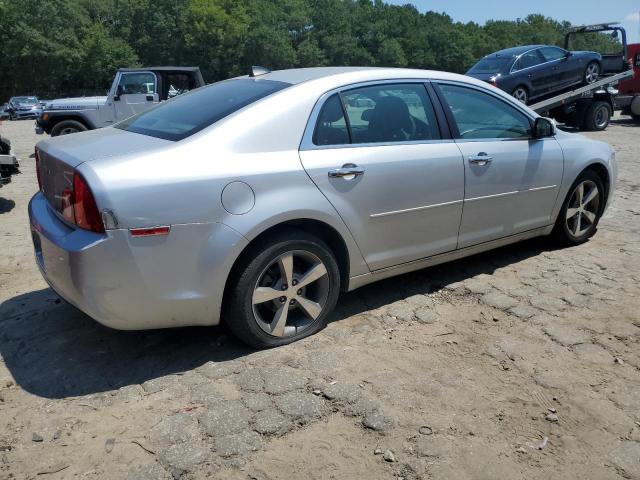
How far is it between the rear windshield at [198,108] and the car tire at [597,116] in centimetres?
1410

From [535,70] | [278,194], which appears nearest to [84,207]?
[278,194]

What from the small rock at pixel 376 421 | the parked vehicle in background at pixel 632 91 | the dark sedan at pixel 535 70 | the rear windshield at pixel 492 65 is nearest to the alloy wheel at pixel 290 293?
the small rock at pixel 376 421

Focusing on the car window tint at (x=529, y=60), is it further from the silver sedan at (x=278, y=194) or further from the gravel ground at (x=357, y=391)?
the gravel ground at (x=357, y=391)

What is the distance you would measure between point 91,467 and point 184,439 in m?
0.40

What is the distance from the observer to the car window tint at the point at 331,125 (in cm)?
356

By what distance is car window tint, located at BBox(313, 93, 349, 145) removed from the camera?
3.56m

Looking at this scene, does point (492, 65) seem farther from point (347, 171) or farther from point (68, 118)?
point (347, 171)

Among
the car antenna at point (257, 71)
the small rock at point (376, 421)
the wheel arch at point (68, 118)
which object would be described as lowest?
the small rock at point (376, 421)

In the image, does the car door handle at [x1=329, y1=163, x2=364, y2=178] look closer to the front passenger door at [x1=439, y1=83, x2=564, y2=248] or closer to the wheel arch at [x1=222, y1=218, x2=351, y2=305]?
the wheel arch at [x1=222, y1=218, x2=351, y2=305]

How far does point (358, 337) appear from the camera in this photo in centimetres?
371

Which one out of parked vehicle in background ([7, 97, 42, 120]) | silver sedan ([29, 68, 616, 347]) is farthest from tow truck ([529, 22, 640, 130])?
parked vehicle in background ([7, 97, 42, 120])

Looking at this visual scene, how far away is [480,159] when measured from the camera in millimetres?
4242

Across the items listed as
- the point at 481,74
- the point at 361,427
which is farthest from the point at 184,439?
the point at 481,74

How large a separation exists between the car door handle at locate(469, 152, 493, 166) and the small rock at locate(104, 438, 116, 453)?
9.49 ft
